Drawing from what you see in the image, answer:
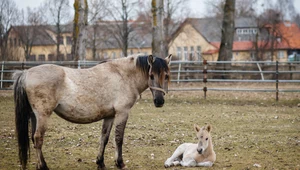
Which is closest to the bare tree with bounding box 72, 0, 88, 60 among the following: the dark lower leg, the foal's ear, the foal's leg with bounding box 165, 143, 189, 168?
the foal's ear

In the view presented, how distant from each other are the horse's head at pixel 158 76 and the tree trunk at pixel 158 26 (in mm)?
14216

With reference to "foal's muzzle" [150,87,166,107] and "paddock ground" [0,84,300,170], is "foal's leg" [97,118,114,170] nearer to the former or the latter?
"paddock ground" [0,84,300,170]

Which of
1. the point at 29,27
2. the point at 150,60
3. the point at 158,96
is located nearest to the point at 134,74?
the point at 150,60

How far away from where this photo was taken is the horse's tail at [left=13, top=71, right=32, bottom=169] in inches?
260

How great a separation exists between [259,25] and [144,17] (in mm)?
14031

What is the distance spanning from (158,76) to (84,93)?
4.08 feet

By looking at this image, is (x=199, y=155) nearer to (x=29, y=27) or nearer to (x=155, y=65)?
(x=155, y=65)

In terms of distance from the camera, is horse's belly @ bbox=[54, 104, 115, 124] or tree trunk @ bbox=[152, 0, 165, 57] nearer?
horse's belly @ bbox=[54, 104, 115, 124]

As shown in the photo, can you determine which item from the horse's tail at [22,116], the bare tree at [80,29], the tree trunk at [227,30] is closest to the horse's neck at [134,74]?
the horse's tail at [22,116]

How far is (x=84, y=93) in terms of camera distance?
6.90 metres

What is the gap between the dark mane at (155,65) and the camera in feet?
23.8

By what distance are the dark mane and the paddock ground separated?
1.59 metres

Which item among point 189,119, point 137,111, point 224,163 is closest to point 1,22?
point 137,111

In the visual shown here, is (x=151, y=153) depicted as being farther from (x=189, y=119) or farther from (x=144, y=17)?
(x=144, y=17)
